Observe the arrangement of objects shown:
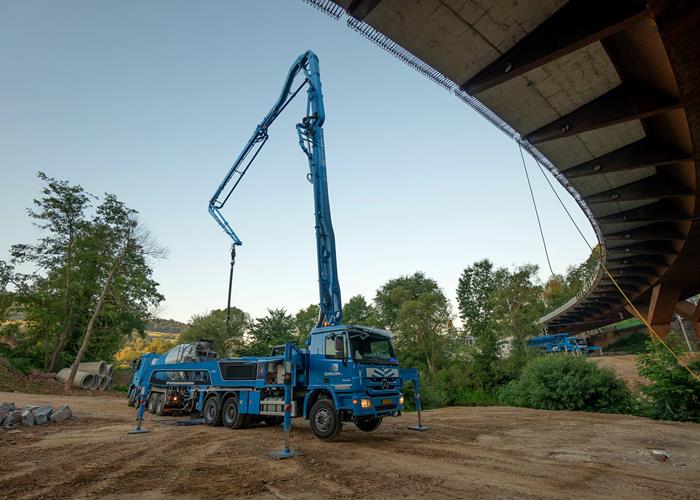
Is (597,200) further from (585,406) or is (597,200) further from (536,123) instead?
(585,406)

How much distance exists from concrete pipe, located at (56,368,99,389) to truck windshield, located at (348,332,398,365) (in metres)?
28.9

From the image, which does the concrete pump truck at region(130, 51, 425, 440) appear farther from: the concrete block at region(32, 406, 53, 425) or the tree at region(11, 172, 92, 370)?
the tree at region(11, 172, 92, 370)

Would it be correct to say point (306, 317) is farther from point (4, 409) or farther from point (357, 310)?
point (4, 409)

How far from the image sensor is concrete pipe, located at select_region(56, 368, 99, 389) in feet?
93.0

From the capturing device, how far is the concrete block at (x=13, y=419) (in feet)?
35.7

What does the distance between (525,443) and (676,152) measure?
905 centimetres

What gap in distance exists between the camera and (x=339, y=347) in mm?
9766

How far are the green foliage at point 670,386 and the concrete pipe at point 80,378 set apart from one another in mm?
35697

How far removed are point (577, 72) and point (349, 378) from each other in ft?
29.5

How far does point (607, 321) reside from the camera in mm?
47188

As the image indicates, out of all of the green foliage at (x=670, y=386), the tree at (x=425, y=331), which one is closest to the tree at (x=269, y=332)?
the tree at (x=425, y=331)

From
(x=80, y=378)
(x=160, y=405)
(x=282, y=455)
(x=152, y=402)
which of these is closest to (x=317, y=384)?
(x=282, y=455)

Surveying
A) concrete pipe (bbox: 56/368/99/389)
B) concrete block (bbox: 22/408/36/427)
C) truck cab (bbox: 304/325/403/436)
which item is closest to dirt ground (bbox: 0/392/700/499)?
concrete block (bbox: 22/408/36/427)

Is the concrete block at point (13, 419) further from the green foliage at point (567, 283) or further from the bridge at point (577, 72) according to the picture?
the green foliage at point (567, 283)
